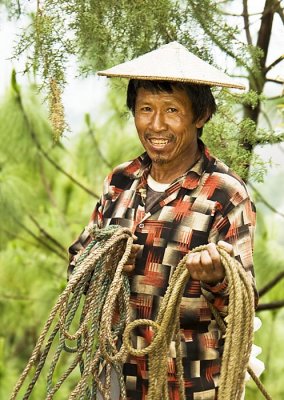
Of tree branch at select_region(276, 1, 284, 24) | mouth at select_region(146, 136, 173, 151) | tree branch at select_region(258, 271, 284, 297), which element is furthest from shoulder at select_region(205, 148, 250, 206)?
tree branch at select_region(258, 271, 284, 297)

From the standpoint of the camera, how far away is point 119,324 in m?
1.77

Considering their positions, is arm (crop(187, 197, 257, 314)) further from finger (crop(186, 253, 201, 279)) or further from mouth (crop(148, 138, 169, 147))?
mouth (crop(148, 138, 169, 147))

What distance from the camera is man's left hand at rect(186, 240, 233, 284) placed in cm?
156

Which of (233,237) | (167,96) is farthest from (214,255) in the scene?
(167,96)

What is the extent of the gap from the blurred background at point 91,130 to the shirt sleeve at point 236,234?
0.57 meters

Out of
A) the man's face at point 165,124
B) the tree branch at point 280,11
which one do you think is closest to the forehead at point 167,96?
the man's face at point 165,124

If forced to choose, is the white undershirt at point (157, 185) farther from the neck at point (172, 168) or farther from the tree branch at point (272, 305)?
the tree branch at point (272, 305)

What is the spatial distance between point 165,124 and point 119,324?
16.4 inches

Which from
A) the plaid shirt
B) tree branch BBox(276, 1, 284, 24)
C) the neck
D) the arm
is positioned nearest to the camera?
the arm

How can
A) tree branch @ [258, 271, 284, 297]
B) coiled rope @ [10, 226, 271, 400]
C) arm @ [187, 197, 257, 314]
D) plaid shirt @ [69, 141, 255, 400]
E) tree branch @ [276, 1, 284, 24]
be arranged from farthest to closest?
1. tree branch @ [258, 271, 284, 297]
2. tree branch @ [276, 1, 284, 24]
3. plaid shirt @ [69, 141, 255, 400]
4. arm @ [187, 197, 257, 314]
5. coiled rope @ [10, 226, 271, 400]

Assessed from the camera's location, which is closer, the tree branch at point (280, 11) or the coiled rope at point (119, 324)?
the coiled rope at point (119, 324)

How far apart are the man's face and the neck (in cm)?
2

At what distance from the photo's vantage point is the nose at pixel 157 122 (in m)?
1.82

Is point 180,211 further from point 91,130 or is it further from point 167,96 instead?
point 91,130
